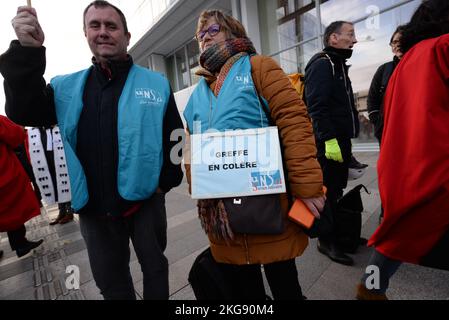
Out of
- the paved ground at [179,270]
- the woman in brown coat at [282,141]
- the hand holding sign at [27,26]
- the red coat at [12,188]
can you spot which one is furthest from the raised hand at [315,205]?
the red coat at [12,188]

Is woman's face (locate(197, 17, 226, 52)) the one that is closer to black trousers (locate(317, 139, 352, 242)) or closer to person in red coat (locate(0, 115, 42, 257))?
black trousers (locate(317, 139, 352, 242))

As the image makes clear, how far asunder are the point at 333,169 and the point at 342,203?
36cm

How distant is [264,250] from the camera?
1.20m

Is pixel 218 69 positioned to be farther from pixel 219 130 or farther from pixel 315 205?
pixel 315 205

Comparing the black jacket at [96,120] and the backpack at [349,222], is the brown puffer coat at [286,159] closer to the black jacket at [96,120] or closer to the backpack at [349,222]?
the black jacket at [96,120]

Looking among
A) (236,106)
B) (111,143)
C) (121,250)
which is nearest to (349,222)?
(236,106)

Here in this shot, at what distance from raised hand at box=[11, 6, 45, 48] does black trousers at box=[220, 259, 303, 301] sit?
141cm

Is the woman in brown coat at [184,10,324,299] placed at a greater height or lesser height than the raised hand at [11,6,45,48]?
lesser

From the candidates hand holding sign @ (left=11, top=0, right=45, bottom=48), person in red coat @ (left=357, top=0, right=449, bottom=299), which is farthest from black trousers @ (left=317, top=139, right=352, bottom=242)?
hand holding sign @ (left=11, top=0, right=45, bottom=48)

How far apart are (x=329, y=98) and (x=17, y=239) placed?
3798 mm

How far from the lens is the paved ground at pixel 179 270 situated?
1808 mm

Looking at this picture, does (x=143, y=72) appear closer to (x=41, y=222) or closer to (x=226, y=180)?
(x=226, y=180)

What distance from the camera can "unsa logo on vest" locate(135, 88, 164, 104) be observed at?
4.49 ft

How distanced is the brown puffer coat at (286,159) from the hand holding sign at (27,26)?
0.99 metres
